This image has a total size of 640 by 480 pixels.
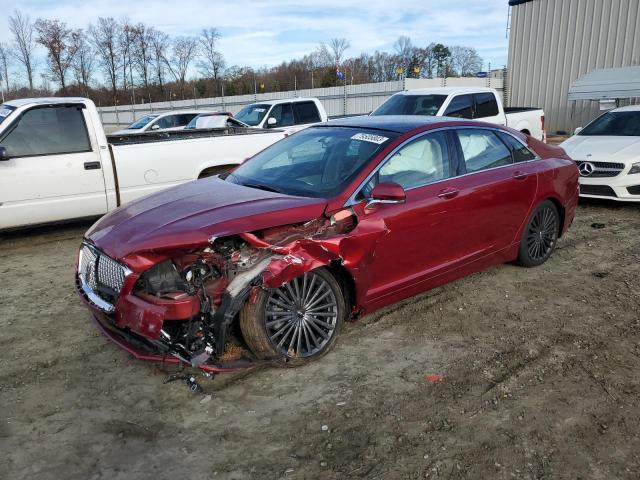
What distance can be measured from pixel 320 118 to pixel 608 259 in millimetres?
7998

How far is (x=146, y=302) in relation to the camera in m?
3.18

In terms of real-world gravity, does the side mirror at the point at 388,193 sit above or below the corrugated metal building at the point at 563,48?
below

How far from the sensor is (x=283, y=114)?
→ 1258 centimetres

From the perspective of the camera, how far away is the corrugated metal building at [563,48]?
18.7 metres

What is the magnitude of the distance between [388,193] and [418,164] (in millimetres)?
761

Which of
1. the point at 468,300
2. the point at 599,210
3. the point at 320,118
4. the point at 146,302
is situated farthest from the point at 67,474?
the point at 320,118

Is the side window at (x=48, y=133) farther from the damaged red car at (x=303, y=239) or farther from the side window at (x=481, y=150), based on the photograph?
the side window at (x=481, y=150)

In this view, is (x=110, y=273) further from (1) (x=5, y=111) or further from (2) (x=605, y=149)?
(2) (x=605, y=149)

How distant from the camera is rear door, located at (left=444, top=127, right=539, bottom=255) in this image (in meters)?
4.55

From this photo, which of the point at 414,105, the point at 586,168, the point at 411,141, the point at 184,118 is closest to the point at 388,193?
the point at 411,141

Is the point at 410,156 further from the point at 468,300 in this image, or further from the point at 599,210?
the point at 599,210

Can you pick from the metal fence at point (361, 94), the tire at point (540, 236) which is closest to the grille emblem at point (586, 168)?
the tire at point (540, 236)

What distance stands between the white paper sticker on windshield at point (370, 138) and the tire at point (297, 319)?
49.3 inches

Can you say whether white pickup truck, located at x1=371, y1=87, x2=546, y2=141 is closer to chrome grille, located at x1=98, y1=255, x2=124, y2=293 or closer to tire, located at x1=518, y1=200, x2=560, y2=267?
tire, located at x1=518, y1=200, x2=560, y2=267
